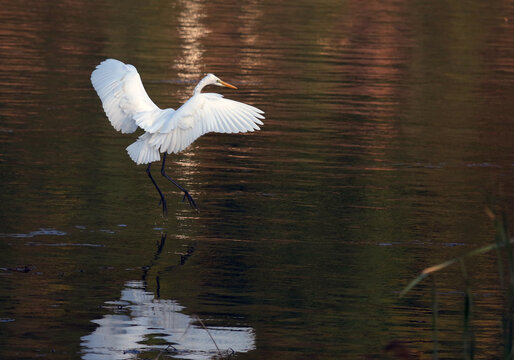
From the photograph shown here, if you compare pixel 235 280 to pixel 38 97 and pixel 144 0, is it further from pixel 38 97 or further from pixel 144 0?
pixel 144 0

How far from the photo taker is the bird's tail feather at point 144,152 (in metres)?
11.2

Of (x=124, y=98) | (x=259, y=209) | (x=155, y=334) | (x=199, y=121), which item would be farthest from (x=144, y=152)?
(x=155, y=334)

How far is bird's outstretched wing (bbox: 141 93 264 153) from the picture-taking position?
1106 centimetres

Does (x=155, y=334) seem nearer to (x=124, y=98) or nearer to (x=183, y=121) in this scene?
(x=183, y=121)

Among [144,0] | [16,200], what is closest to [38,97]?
[16,200]

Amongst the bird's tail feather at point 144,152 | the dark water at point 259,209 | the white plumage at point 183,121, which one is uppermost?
the white plumage at point 183,121

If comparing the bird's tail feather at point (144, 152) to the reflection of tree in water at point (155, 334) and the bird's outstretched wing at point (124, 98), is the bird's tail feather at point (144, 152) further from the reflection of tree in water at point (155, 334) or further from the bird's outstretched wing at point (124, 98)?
the reflection of tree in water at point (155, 334)

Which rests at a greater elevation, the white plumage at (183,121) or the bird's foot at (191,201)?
the white plumage at (183,121)

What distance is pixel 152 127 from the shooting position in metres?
11.3

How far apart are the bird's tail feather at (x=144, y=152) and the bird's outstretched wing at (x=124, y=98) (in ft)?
1.41

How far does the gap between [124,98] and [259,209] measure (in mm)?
1961

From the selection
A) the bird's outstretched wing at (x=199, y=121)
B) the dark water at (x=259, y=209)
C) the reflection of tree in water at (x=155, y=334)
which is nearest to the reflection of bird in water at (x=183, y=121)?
the bird's outstretched wing at (x=199, y=121)

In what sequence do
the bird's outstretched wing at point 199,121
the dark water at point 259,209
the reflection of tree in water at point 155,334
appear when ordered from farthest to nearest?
the bird's outstretched wing at point 199,121 < the dark water at point 259,209 < the reflection of tree in water at point 155,334

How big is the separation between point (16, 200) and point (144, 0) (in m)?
27.9
